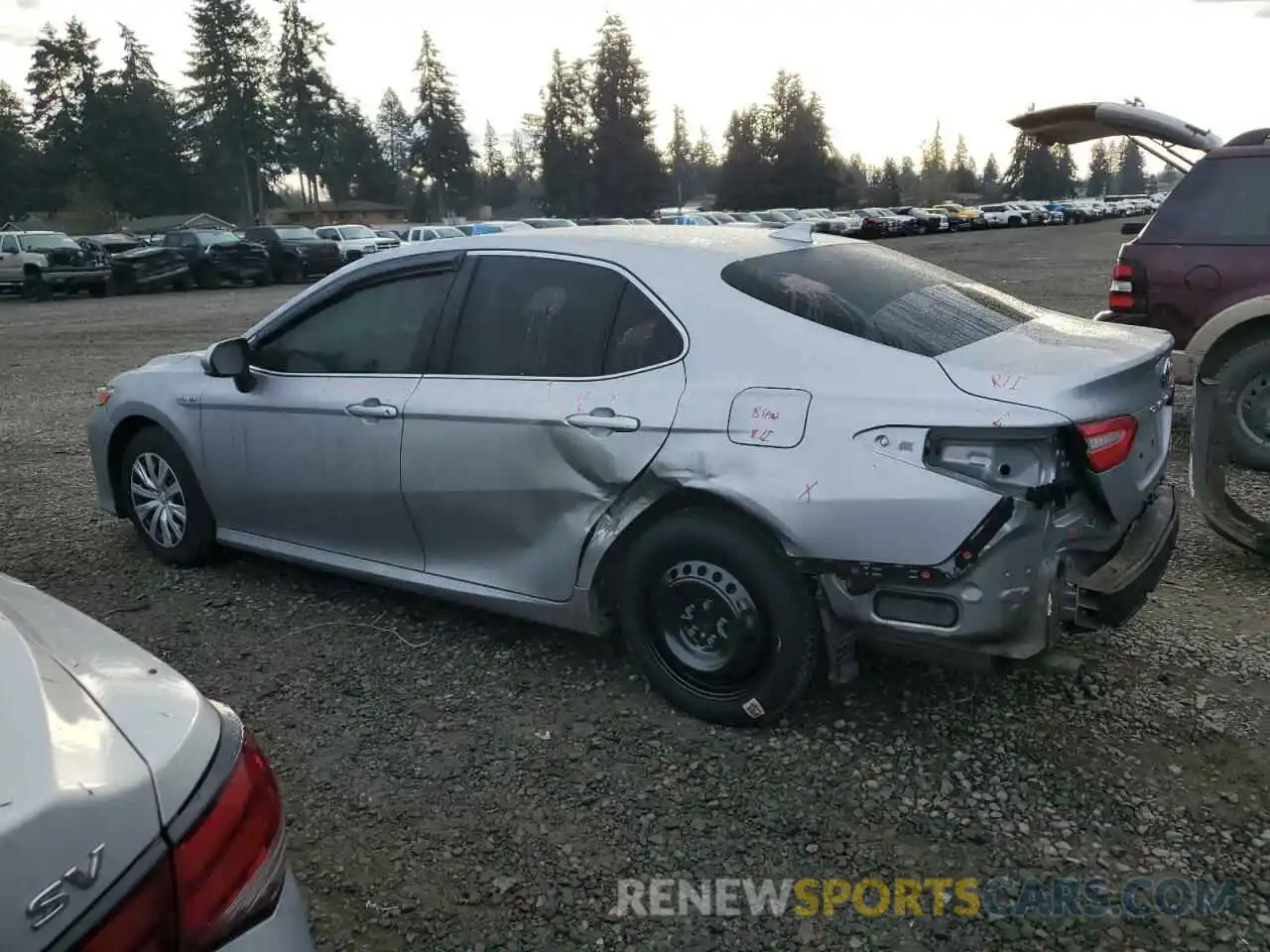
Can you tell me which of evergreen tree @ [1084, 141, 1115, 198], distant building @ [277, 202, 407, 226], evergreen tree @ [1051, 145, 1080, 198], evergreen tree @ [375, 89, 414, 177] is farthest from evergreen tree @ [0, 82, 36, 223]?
evergreen tree @ [1084, 141, 1115, 198]

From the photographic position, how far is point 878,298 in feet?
11.0

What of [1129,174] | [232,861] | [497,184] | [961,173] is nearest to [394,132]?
[497,184]

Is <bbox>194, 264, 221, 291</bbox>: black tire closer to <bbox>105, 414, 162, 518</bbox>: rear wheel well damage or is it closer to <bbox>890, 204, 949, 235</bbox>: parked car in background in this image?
<bbox>105, 414, 162, 518</bbox>: rear wheel well damage

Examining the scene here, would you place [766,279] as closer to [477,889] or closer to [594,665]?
[594,665]

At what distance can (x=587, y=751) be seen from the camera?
3.25 metres

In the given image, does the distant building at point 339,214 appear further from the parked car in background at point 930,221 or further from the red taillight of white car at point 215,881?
the red taillight of white car at point 215,881

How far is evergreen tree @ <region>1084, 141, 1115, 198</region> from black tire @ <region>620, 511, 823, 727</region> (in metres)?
143

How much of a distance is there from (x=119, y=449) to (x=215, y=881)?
4.08 m

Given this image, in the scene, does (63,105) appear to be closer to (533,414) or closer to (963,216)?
(963,216)

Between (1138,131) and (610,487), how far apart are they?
5949mm

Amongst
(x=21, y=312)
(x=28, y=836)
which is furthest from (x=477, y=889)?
(x=21, y=312)

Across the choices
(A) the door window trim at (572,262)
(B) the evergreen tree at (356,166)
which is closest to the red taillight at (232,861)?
(A) the door window trim at (572,262)

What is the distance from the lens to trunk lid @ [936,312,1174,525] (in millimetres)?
2824

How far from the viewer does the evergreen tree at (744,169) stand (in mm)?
81875
